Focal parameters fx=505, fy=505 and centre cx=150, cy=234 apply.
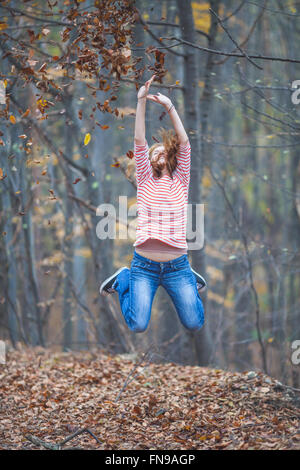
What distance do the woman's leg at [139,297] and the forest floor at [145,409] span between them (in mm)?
1065

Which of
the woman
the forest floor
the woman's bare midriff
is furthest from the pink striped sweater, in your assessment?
the forest floor

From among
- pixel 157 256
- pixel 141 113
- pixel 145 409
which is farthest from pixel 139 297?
pixel 141 113

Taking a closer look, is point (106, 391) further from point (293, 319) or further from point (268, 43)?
point (268, 43)

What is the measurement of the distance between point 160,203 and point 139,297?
0.99 m

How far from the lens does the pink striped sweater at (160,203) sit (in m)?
5.15

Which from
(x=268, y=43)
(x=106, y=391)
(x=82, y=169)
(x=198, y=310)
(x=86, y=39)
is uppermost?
(x=268, y=43)

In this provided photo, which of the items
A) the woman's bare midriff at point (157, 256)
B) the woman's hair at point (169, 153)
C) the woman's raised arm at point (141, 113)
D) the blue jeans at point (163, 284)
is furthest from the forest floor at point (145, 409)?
the woman's raised arm at point (141, 113)

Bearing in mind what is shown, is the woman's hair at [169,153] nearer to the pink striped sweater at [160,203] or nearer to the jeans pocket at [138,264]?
the pink striped sweater at [160,203]

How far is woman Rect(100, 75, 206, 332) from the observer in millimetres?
5148

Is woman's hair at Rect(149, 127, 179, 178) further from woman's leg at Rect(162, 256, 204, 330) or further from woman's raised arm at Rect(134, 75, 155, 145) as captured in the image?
woman's leg at Rect(162, 256, 204, 330)

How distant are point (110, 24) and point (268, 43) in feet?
45.0

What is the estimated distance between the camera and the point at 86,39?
5312 millimetres
